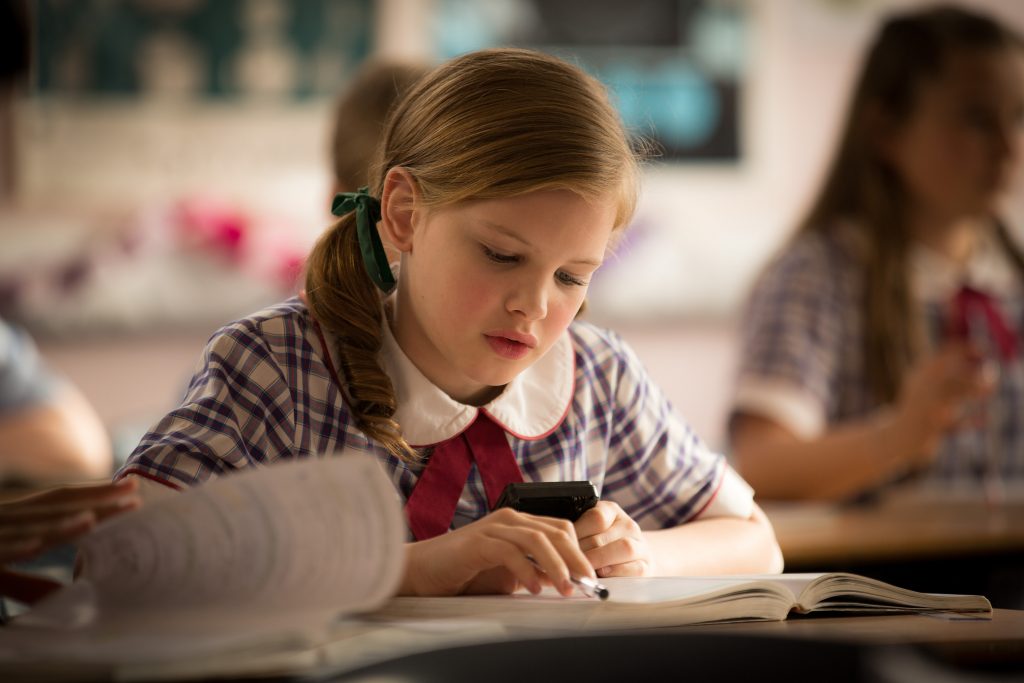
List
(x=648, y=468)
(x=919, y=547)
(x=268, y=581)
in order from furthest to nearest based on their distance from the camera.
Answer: (x=919, y=547) → (x=648, y=468) → (x=268, y=581)

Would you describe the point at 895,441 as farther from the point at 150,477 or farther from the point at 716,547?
the point at 150,477

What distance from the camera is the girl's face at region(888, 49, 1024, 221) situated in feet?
6.89

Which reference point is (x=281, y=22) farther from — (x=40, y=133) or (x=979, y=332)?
(x=979, y=332)

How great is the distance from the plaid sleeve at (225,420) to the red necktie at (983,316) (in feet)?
4.67

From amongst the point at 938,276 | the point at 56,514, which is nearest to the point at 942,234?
the point at 938,276

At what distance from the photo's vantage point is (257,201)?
3.44 m

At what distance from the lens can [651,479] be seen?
1.16m

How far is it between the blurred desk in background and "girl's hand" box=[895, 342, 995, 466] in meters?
0.13

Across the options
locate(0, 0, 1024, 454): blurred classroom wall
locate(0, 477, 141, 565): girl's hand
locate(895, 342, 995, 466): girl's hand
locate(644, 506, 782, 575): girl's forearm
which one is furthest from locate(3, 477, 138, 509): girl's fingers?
locate(0, 0, 1024, 454): blurred classroom wall

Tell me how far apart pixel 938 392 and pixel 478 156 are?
3.68ft

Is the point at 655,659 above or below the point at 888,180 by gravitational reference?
below

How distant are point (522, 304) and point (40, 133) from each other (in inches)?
107

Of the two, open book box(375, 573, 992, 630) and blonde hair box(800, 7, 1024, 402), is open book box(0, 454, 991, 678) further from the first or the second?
blonde hair box(800, 7, 1024, 402)

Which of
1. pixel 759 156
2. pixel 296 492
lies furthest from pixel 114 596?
pixel 759 156
